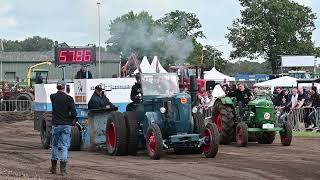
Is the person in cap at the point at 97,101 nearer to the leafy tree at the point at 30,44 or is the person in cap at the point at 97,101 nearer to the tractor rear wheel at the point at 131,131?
the tractor rear wheel at the point at 131,131

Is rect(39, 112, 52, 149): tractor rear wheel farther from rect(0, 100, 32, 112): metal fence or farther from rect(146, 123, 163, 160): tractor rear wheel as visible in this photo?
rect(0, 100, 32, 112): metal fence

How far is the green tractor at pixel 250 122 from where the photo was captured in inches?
627

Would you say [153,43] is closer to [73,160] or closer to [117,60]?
[73,160]

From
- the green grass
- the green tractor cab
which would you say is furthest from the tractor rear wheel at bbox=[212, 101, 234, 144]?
the green grass

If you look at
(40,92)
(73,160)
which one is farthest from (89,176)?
(40,92)

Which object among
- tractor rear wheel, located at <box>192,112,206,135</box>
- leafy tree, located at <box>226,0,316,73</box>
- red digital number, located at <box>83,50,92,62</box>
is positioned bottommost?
tractor rear wheel, located at <box>192,112,206,135</box>

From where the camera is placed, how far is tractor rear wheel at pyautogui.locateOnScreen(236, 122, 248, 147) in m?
15.7

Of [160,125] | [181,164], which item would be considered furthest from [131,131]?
[181,164]

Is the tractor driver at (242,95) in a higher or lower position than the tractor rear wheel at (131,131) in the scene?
higher

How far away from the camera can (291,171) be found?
11023 millimetres

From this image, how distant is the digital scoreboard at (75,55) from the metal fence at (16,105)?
11771 mm

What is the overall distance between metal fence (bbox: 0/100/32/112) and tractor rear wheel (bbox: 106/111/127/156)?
1764cm

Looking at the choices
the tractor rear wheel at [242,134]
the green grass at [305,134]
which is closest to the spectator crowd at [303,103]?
the green grass at [305,134]

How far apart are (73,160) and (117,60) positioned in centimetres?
6080
